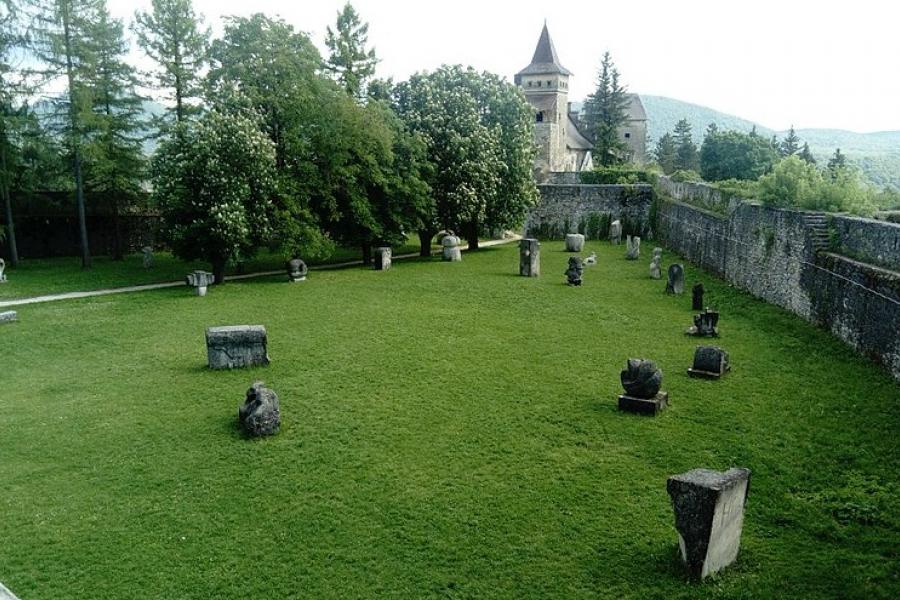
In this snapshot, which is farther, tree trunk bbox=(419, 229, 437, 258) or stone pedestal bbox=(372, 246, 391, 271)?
tree trunk bbox=(419, 229, 437, 258)

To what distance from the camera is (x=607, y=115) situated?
70312 millimetres

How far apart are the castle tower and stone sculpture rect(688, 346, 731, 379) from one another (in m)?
51.4

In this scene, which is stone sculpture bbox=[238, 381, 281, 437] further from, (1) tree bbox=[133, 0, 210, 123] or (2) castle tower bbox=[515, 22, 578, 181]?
(2) castle tower bbox=[515, 22, 578, 181]

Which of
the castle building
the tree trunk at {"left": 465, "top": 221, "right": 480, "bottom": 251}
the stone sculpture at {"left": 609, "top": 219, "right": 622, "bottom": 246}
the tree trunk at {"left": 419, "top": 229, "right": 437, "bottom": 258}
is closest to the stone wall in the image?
the stone sculpture at {"left": 609, "top": 219, "right": 622, "bottom": 246}

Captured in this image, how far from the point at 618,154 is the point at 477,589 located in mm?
66324

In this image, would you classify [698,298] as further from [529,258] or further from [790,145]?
[790,145]

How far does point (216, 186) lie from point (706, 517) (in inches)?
847

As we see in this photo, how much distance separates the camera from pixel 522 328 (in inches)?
722

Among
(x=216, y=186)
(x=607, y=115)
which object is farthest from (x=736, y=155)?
(x=216, y=186)

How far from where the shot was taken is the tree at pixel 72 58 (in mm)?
29594

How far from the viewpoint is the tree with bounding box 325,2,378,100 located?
3244 centimetres

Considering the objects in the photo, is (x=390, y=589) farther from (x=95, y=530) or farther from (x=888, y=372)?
(x=888, y=372)

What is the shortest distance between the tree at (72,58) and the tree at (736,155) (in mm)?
59171

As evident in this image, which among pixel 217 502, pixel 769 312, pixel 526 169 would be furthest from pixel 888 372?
pixel 526 169
